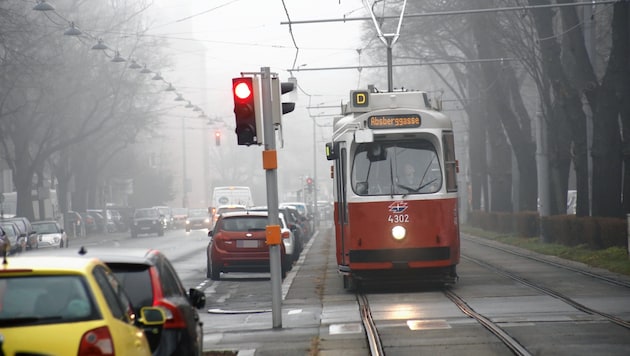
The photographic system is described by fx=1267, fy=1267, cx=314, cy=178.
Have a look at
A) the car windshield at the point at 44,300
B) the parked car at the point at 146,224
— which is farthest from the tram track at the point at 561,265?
the parked car at the point at 146,224

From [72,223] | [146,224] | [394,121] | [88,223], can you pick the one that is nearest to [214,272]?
[394,121]

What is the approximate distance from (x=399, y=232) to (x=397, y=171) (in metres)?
1.06

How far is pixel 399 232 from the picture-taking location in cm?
2127

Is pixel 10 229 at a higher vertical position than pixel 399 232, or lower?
higher

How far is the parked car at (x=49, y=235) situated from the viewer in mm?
53000

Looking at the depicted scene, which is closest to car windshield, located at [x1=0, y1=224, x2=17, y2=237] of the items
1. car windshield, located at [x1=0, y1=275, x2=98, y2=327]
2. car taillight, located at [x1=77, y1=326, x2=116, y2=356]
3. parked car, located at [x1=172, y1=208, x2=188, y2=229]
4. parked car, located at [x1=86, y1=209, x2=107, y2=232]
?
car windshield, located at [x1=0, y1=275, x2=98, y2=327]

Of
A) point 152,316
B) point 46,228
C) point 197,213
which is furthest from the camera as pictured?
point 197,213

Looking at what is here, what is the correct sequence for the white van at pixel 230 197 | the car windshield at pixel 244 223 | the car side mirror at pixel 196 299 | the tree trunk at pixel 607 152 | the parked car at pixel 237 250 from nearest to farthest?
the car side mirror at pixel 196 299 → the parked car at pixel 237 250 → the car windshield at pixel 244 223 → the tree trunk at pixel 607 152 → the white van at pixel 230 197

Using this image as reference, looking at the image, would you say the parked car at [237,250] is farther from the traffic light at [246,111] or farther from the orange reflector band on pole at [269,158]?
the traffic light at [246,111]

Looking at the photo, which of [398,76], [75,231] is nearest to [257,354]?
[75,231]

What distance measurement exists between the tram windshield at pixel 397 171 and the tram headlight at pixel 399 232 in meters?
0.62

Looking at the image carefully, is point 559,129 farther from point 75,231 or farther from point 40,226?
point 75,231

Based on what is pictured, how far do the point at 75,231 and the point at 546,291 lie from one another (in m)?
57.8

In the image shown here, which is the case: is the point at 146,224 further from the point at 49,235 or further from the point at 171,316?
the point at 171,316
